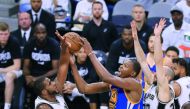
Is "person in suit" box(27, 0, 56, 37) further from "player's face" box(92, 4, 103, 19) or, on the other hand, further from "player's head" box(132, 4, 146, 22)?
Answer: "player's head" box(132, 4, 146, 22)

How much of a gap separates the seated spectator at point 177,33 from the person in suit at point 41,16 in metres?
2.02

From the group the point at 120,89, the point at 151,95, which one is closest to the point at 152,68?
the point at 151,95

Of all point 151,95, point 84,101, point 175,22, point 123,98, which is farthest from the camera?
point 175,22

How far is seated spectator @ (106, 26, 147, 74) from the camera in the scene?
10422 mm

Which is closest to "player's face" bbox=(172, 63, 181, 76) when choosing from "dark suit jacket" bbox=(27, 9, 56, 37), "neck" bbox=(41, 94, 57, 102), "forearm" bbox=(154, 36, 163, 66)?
"forearm" bbox=(154, 36, 163, 66)

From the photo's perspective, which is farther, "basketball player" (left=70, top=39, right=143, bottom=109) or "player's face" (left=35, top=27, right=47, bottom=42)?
"player's face" (left=35, top=27, right=47, bottom=42)

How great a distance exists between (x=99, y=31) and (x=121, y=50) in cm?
94

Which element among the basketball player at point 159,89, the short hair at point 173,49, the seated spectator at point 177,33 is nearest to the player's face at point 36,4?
the seated spectator at point 177,33

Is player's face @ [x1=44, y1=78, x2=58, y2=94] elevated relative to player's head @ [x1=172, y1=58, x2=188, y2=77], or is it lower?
elevated

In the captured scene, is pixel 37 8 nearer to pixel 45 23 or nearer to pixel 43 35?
pixel 45 23

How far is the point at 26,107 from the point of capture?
10.6 m

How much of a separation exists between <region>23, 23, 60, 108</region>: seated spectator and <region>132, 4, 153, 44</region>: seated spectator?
5.12 feet

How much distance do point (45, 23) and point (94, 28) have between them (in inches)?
35.6

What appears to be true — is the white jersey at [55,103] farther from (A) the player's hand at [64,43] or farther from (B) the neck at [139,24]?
(B) the neck at [139,24]
